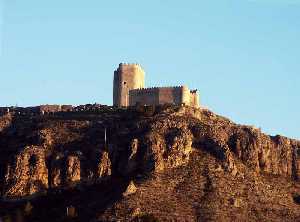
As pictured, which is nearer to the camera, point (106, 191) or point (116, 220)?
point (116, 220)

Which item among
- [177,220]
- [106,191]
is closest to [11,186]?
[106,191]

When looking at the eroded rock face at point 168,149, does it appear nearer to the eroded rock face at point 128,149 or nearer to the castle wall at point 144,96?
the eroded rock face at point 128,149

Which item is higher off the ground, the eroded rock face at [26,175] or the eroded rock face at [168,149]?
the eroded rock face at [168,149]

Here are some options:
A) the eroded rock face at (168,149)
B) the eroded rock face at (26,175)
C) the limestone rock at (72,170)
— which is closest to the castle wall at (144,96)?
the eroded rock face at (168,149)

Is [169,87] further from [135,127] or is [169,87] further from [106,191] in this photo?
[106,191]

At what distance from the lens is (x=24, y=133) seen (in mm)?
180000

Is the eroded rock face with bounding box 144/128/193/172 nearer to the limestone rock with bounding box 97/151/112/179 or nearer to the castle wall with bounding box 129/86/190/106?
the limestone rock with bounding box 97/151/112/179

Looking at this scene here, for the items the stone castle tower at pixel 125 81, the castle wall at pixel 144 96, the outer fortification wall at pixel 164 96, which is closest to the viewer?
the outer fortification wall at pixel 164 96

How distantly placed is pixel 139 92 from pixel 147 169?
2933 cm

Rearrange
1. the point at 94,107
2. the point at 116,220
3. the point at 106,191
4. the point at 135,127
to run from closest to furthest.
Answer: the point at 116,220, the point at 106,191, the point at 135,127, the point at 94,107

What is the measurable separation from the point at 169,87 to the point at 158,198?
34.9 m

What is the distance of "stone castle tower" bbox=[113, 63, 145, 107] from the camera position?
7589 inches

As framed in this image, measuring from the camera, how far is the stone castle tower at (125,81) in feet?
632

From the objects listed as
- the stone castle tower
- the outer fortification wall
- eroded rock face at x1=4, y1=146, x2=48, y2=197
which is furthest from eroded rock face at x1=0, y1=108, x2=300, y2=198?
the stone castle tower
